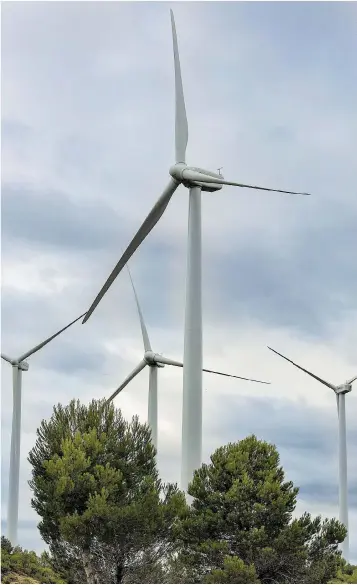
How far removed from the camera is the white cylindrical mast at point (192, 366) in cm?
6006

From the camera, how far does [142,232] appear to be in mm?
65938

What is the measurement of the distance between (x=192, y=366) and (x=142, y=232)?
10758 millimetres

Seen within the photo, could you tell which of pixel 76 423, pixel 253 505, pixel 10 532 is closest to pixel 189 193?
pixel 76 423

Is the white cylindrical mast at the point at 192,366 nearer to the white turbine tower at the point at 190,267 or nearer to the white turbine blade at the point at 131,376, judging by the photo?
the white turbine tower at the point at 190,267

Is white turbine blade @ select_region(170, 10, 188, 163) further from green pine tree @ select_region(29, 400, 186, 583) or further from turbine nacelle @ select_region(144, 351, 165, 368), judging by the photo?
turbine nacelle @ select_region(144, 351, 165, 368)

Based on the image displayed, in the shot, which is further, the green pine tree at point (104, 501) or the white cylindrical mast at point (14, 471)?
the white cylindrical mast at point (14, 471)

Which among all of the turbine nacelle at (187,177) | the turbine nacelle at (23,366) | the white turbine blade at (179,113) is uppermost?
the white turbine blade at (179,113)

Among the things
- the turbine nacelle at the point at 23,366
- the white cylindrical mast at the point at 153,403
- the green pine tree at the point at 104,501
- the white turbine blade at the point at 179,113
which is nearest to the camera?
the green pine tree at the point at 104,501

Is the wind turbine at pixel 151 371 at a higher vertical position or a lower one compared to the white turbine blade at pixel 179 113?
lower

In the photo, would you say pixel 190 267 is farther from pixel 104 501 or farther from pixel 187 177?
pixel 104 501

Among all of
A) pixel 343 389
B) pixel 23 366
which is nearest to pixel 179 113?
pixel 23 366

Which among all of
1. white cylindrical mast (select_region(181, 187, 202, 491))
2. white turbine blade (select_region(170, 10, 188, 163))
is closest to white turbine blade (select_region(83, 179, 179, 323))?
white turbine blade (select_region(170, 10, 188, 163))

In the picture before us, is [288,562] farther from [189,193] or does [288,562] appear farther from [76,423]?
[189,193]

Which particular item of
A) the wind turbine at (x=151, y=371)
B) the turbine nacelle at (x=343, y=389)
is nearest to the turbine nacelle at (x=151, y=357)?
the wind turbine at (x=151, y=371)
